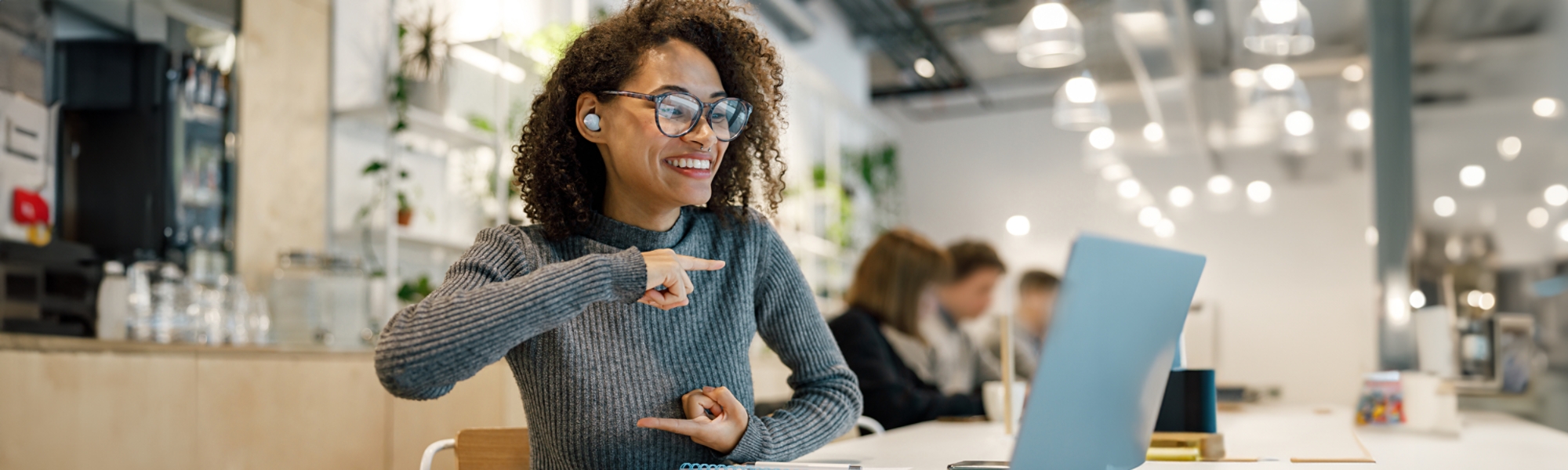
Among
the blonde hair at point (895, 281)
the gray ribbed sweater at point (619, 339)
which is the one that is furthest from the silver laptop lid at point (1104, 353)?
the blonde hair at point (895, 281)

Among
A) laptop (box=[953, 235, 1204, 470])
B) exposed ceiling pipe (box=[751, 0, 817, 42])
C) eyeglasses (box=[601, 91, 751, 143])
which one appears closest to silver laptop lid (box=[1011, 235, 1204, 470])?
laptop (box=[953, 235, 1204, 470])

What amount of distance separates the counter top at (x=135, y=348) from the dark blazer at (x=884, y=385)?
146 centimetres

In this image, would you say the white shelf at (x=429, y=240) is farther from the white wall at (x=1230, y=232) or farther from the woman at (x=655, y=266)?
the white wall at (x=1230, y=232)

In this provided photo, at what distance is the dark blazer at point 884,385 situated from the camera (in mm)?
3211

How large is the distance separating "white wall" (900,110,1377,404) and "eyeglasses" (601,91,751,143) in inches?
297

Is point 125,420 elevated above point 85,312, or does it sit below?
below

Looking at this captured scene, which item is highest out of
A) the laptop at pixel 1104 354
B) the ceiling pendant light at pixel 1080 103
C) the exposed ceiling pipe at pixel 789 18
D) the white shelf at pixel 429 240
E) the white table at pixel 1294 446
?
the exposed ceiling pipe at pixel 789 18

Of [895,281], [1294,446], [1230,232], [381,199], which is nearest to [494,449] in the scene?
[1294,446]

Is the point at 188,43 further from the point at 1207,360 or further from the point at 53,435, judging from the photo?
the point at 1207,360

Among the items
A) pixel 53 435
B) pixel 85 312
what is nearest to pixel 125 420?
pixel 53 435

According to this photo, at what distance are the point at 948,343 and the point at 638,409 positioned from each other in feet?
11.4

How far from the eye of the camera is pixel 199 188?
3246mm

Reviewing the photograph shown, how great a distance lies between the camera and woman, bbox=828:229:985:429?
127 inches

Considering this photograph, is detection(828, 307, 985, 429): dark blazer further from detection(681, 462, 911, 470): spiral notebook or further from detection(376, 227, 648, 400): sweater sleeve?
detection(376, 227, 648, 400): sweater sleeve
